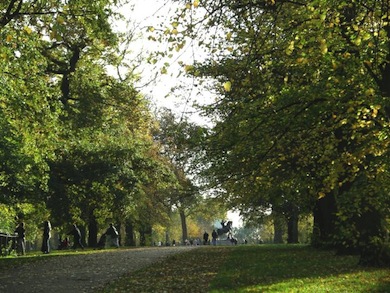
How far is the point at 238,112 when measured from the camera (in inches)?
632

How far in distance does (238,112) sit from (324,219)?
991cm

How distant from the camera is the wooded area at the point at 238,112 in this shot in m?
9.45

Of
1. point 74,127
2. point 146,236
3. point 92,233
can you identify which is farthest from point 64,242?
point 74,127

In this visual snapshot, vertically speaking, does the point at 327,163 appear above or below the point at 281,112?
below

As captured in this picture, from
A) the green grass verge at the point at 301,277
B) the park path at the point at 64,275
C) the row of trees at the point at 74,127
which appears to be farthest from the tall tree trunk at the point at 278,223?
the park path at the point at 64,275

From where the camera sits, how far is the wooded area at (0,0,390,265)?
9.45 m

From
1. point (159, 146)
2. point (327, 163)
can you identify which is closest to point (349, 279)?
point (327, 163)

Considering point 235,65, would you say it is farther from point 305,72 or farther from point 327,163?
point 327,163

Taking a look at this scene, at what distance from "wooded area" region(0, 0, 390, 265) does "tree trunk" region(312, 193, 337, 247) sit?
0.33ft

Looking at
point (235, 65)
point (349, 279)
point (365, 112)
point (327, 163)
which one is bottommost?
point (349, 279)

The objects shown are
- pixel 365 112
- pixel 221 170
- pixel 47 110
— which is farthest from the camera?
pixel 221 170

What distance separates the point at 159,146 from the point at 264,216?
42.8ft

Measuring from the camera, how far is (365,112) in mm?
11266

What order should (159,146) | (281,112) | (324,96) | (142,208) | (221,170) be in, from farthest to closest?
(159,146)
(142,208)
(221,170)
(281,112)
(324,96)
